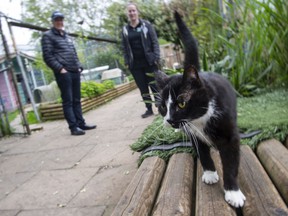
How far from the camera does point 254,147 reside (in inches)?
91.0

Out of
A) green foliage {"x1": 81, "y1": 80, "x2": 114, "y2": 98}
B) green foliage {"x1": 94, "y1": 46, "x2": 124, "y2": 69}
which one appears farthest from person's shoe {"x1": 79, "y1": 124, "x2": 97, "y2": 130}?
green foliage {"x1": 94, "y1": 46, "x2": 124, "y2": 69}

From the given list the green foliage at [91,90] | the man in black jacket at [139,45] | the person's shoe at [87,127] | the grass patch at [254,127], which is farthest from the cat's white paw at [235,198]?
the green foliage at [91,90]

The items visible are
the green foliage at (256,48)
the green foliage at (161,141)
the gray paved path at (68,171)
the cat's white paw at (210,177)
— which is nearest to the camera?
the cat's white paw at (210,177)

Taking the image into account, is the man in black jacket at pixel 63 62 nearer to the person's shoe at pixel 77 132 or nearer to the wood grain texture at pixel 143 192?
the person's shoe at pixel 77 132

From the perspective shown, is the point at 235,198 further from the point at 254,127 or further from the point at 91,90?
the point at 91,90

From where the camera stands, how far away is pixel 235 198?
4.90ft

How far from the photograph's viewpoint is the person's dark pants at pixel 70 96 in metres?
4.45

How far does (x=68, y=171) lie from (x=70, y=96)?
178cm

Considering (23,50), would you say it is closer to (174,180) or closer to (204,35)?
(204,35)

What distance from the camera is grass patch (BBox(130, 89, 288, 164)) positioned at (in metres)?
2.37

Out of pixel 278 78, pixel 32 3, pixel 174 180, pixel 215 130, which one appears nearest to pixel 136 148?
pixel 174 180

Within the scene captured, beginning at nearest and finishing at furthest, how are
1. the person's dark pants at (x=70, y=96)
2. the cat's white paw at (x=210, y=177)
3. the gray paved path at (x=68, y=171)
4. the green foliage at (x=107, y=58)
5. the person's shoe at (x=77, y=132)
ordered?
1. the cat's white paw at (x=210, y=177)
2. the gray paved path at (x=68, y=171)
3. the person's dark pants at (x=70, y=96)
4. the person's shoe at (x=77, y=132)
5. the green foliage at (x=107, y=58)

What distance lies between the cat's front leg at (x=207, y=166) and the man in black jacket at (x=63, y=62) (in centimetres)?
308

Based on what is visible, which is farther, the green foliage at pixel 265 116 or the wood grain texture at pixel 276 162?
the green foliage at pixel 265 116
